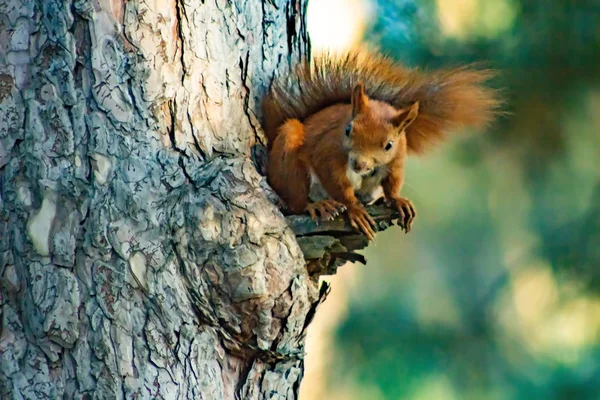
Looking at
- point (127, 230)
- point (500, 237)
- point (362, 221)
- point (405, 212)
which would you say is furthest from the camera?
point (500, 237)

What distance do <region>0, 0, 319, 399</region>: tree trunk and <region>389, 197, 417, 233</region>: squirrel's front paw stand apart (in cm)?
20

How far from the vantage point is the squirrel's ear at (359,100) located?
4.68 ft

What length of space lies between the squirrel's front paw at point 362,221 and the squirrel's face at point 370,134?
0.14 m

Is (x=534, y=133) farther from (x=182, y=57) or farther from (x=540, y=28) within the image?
(x=182, y=57)

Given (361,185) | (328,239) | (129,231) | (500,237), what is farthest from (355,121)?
(500,237)

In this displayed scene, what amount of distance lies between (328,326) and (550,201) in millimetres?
686

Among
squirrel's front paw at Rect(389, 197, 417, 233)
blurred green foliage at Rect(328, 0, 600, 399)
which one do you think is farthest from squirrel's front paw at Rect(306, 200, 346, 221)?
blurred green foliage at Rect(328, 0, 600, 399)

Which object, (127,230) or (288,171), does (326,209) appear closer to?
(288,171)

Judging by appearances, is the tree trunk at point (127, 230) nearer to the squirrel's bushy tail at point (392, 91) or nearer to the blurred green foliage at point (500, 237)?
the squirrel's bushy tail at point (392, 91)

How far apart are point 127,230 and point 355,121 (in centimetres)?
48

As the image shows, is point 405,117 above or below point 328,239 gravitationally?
above

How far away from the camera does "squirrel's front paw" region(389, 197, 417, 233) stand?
4.54 feet

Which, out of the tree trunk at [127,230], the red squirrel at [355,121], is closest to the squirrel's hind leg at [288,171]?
the red squirrel at [355,121]

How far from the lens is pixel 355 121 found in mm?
1459
